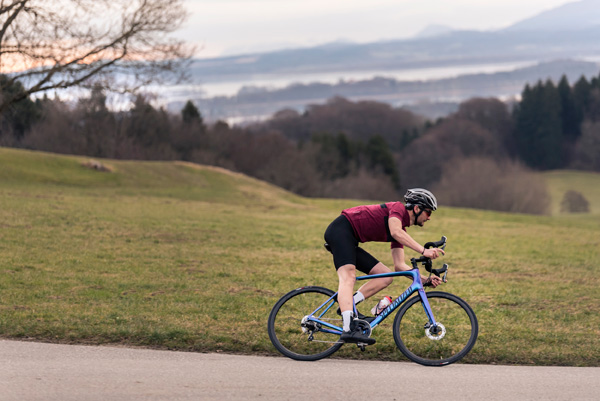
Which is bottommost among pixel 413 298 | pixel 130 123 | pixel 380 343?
pixel 380 343

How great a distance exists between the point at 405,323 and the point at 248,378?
1.97m

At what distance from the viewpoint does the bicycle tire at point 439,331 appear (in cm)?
773

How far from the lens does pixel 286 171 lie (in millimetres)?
90188

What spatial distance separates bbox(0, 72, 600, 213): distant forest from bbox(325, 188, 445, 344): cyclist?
28.0 m

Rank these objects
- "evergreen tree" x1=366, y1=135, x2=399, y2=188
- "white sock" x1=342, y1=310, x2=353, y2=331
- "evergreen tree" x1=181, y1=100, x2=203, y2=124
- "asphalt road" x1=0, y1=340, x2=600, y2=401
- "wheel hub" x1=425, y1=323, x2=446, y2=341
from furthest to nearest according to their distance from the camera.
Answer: "evergreen tree" x1=366, y1=135, x2=399, y2=188, "evergreen tree" x1=181, y1=100, x2=203, y2=124, "wheel hub" x1=425, y1=323, x2=446, y2=341, "white sock" x1=342, y1=310, x2=353, y2=331, "asphalt road" x1=0, y1=340, x2=600, y2=401

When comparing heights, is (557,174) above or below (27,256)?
below

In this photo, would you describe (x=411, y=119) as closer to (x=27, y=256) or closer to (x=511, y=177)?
(x=511, y=177)

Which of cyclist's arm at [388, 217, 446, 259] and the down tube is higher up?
cyclist's arm at [388, 217, 446, 259]

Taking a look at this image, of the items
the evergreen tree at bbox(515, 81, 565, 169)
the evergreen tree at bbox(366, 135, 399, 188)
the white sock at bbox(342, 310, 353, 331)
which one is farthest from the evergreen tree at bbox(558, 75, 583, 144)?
the white sock at bbox(342, 310, 353, 331)

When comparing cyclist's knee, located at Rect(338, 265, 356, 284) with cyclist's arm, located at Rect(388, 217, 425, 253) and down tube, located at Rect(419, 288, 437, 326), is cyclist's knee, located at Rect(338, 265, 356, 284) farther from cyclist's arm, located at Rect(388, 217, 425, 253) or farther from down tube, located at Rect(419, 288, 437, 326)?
down tube, located at Rect(419, 288, 437, 326)

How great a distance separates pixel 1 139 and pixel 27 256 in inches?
Result: 2386

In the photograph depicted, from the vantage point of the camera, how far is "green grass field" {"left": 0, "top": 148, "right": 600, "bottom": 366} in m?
9.05

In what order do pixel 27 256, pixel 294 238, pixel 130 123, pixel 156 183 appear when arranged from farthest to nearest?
pixel 130 123 < pixel 156 183 < pixel 294 238 < pixel 27 256

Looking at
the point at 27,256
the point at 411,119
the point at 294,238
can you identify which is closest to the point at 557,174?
the point at 411,119
